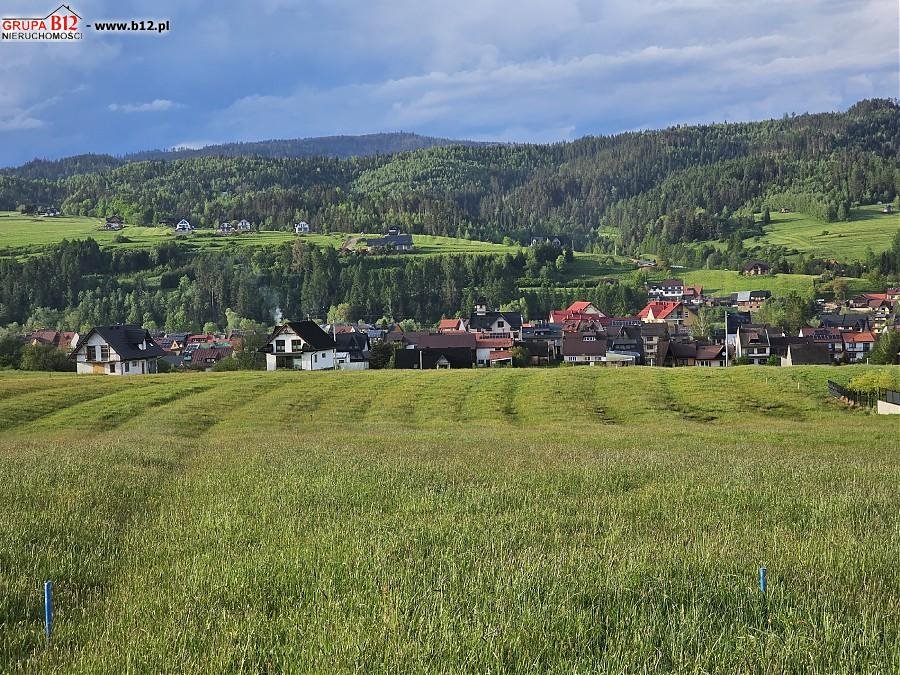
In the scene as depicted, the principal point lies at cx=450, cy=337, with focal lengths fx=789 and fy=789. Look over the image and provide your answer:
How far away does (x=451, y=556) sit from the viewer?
11750 mm

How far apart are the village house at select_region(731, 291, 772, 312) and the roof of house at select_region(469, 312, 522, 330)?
178ft

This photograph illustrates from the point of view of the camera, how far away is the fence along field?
856 centimetres

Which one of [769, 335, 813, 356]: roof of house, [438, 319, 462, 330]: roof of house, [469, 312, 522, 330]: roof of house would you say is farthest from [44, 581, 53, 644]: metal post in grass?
[438, 319, 462, 330]: roof of house

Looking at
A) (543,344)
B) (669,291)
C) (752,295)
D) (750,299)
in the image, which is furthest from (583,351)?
(669,291)

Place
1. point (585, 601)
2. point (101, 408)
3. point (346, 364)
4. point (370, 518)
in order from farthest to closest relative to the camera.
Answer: point (346, 364) < point (101, 408) < point (370, 518) < point (585, 601)

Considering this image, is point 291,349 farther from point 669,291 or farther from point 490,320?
point 669,291

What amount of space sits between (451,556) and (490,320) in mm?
139116

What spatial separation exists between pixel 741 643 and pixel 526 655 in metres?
2.42

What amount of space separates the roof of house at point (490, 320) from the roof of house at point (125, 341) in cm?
7383

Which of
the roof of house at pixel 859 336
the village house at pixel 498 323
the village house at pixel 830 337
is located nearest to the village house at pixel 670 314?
A: the village house at pixel 498 323

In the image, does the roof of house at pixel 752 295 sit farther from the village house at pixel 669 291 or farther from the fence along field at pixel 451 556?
the fence along field at pixel 451 556

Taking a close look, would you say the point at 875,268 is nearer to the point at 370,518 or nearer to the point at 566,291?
the point at 566,291

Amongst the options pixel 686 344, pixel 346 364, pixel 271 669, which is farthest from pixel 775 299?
pixel 271 669

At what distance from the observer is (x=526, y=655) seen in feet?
27.3
